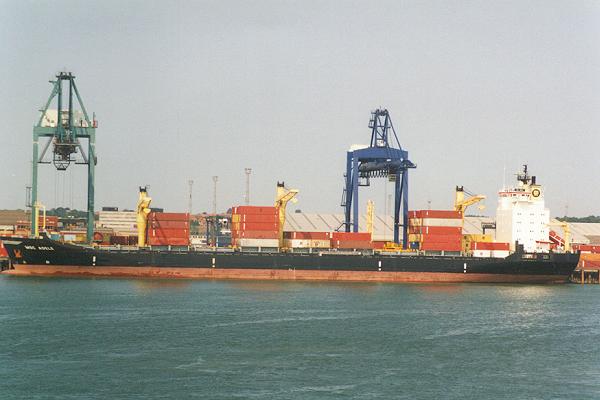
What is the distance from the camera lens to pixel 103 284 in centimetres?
6084

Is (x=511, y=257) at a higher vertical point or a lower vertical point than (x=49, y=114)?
lower

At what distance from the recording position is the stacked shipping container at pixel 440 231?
229 feet

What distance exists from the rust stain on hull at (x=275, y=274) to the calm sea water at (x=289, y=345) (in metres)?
7.91

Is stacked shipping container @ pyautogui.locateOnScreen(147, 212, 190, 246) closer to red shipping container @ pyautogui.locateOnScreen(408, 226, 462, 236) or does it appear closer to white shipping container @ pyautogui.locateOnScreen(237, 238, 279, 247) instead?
white shipping container @ pyautogui.locateOnScreen(237, 238, 279, 247)

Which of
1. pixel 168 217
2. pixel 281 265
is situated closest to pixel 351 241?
pixel 281 265

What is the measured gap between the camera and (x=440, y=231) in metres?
70.6

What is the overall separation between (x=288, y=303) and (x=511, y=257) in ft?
86.3

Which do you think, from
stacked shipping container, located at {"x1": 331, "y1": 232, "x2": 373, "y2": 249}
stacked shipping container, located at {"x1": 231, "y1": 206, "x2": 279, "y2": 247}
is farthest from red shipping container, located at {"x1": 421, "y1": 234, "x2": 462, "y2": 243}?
stacked shipping container, located at {"x1": 231, "y1": 206, "x2": 279, "y2": 247}

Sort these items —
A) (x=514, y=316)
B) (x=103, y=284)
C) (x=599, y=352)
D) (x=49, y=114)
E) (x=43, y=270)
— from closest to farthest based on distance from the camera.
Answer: (x=599, y=352) → (x=514, y=316) → (x=103, y=284) → (x=43, y=270) → (x=49, y=114)

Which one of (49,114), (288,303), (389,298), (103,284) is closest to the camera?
(288,303)

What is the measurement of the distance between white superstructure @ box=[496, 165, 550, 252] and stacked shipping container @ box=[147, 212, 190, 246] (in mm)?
28476

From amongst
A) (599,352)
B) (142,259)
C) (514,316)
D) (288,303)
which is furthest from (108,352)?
(142,259)

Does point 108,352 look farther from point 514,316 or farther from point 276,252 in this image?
point 276,252

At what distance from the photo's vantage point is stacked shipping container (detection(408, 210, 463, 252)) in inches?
2753
